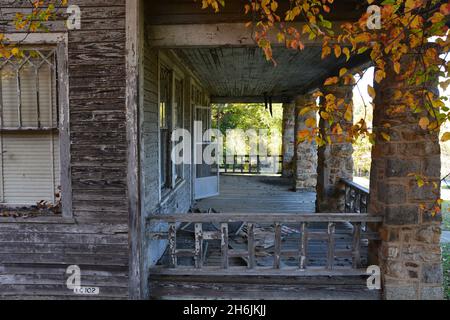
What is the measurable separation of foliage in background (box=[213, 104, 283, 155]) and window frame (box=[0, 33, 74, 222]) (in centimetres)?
1505

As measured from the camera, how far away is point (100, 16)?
3.34 meters

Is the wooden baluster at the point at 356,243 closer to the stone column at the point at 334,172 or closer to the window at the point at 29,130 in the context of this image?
the stone column at the point at 334,172

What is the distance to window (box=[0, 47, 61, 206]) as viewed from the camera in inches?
138

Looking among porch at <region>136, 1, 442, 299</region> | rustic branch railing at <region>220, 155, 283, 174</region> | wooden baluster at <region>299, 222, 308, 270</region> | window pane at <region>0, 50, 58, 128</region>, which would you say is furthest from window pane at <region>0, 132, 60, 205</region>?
rustic branch railing at <region>220, 155, 283, 174</region>

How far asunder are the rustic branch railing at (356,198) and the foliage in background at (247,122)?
41.6 feet

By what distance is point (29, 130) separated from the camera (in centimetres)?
354

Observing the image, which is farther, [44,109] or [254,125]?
[254,125]

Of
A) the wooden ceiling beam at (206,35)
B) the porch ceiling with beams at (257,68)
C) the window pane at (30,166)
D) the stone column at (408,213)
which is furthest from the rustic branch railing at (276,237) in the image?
the porch ceiling with beams at (257,68)

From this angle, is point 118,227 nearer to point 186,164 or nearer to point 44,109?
point 44,109

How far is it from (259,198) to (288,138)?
12.7ft

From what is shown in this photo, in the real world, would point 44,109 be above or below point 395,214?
above

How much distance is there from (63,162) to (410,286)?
12.0 ft

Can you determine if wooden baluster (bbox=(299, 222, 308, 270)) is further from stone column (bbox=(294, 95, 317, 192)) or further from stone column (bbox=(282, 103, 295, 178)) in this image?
stone column (bbox=(282, 103, 295, 178))

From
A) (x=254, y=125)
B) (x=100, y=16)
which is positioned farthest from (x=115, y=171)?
(x=254, y=125)
